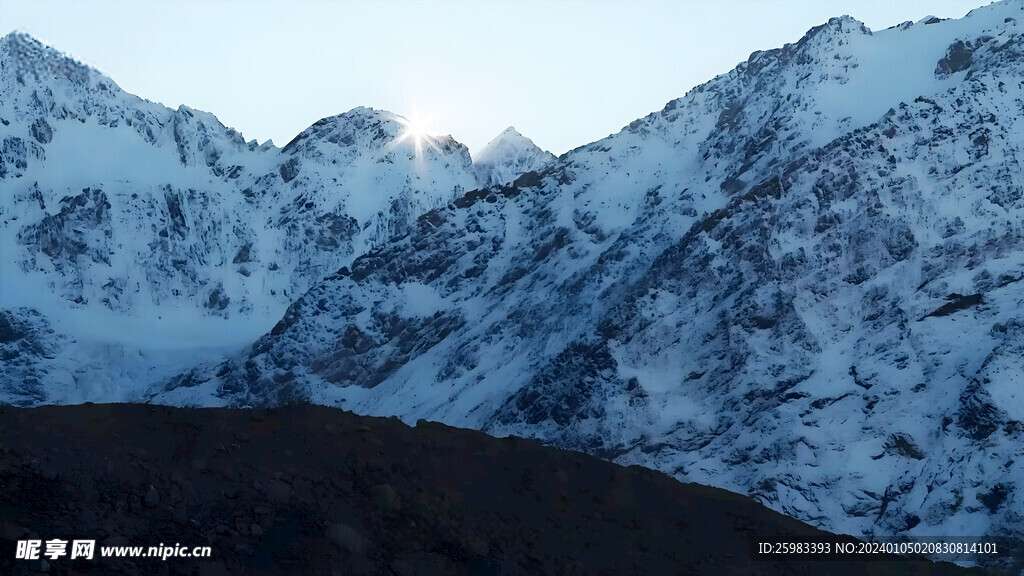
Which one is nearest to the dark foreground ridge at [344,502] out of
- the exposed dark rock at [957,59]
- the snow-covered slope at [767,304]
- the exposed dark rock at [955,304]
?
the snow-covered slope at [767,304]

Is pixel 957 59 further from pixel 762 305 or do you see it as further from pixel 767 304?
pixel 762 305

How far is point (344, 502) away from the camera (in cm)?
2561

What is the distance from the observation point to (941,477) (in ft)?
314

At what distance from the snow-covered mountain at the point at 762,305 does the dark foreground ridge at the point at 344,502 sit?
6369 centimetres

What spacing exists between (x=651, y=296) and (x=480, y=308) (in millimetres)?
34862

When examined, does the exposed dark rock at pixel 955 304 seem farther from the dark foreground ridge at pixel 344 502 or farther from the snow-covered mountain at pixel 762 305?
the dark foreground ridge at pixel 344 502

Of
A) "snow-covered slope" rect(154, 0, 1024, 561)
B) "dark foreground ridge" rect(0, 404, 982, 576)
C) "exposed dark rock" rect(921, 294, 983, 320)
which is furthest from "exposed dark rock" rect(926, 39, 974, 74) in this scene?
"dark foreground ridge" rect(0, 404, 982, 576)

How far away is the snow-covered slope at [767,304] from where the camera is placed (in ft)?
342

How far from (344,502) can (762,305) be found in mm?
103640

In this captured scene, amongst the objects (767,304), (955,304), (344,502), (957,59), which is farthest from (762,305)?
(344,502)

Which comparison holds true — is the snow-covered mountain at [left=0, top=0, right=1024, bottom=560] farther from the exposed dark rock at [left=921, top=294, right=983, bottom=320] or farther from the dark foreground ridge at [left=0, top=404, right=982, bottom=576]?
the dark foreground ridge at [left=0, top=404, right=982, bottom=576]

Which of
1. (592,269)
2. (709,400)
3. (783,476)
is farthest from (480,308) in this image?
(783,476)

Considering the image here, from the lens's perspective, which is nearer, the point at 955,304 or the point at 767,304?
the point at 955,304

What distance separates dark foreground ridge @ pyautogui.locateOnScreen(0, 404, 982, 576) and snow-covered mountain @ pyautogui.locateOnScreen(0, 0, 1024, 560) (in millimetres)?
63686
